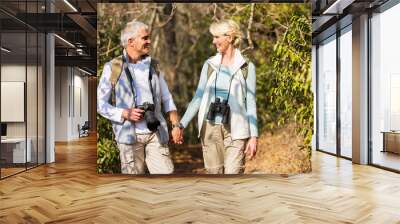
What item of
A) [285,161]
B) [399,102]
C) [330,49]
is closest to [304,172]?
[285,161]

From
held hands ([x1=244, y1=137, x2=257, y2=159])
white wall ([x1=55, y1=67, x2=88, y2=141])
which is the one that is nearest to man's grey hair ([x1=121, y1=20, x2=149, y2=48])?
held hands ([x1=244, y1=137, x2=257, y2=159])

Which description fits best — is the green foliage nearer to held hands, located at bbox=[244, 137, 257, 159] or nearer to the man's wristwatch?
held hands, located at bbox=[244, 137, 257, 159]

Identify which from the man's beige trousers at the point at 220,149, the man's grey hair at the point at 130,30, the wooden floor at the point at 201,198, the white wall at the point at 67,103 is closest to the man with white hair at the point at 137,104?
the man's grey hair at the point at 130,30

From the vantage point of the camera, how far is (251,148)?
6.36m

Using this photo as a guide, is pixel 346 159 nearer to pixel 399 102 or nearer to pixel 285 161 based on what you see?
pixel 399 102

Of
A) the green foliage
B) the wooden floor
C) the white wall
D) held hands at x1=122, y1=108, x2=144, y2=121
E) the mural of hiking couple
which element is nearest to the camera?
the wooden floor

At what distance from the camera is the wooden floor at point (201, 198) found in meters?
4.02

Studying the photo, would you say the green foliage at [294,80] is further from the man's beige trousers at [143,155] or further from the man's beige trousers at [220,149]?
the man's beige trousers at [143,155]

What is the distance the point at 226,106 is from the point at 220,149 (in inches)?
25.7

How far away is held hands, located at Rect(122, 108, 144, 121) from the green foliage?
1997mm

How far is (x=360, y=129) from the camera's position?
8.08 metres

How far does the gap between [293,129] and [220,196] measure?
2.05m

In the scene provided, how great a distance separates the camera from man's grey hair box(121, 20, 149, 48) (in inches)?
251

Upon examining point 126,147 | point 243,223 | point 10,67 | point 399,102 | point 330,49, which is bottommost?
point 243,223
